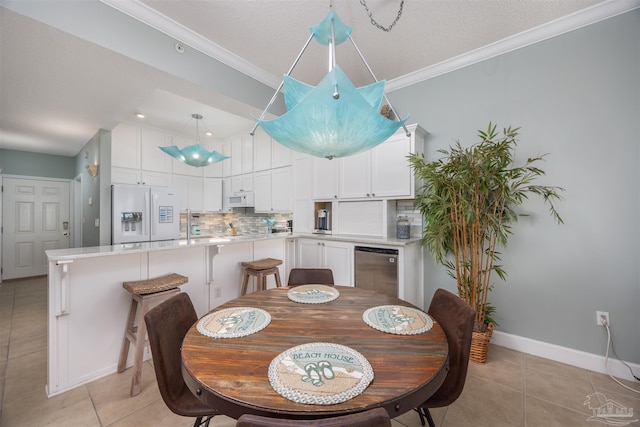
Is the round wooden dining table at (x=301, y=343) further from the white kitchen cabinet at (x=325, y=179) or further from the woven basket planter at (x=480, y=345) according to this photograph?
the white kitchen cabinet at (x=325, y=179)

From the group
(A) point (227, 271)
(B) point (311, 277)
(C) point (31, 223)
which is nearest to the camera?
(B) point (311, 277)

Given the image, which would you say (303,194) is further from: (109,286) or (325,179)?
(109,286)

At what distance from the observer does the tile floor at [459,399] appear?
1.56 m

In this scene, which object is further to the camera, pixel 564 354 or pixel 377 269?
pixel 377 269

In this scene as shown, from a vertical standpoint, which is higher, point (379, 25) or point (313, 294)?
point (379, 25)

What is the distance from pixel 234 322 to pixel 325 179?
2.35 metres

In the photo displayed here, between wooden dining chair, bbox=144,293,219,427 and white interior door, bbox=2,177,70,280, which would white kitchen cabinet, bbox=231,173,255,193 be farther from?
white interior door, bbox=2,177,70,280

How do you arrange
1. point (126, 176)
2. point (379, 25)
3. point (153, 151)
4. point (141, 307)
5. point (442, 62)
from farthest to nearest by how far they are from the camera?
point (153, 151) < point (126, 176) < point (442, 62) < point (379, 25) < point (141, 307)

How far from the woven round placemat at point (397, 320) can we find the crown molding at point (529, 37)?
261 centimetres

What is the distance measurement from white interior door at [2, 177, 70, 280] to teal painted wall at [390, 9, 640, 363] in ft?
24.9

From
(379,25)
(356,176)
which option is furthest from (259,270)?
(379,25)

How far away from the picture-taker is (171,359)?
4.02ft

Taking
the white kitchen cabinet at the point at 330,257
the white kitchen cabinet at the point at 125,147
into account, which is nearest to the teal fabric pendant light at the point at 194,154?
the white kitchen cabinet at the point at 125,147

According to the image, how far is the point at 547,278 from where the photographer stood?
224 cm
